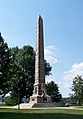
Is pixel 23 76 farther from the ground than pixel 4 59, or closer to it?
farther from the ground

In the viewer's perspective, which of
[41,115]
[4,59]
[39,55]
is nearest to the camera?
[41,115]

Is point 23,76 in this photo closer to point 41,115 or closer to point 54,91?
point 54,91

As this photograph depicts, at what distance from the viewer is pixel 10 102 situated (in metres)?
72.8

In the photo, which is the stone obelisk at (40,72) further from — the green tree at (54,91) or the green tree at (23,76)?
the green tree at (54,91)

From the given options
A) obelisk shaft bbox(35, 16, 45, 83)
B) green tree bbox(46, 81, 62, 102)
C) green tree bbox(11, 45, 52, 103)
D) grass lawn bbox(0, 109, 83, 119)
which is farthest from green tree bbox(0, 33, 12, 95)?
green tree bbox(46, 81, 62, 102)

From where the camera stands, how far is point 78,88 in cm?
7969

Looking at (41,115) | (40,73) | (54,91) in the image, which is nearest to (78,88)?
(54,91)

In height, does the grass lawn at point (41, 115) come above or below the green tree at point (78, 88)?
below

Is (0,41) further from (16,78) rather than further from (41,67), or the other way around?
(16,78)

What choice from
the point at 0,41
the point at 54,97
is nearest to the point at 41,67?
the point at 0,41

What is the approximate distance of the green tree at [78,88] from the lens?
→ 79.4m

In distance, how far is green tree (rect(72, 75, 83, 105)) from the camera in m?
79.4

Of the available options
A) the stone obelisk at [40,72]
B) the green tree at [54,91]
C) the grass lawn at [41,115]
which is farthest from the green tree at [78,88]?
the grass lawn at [41,115]

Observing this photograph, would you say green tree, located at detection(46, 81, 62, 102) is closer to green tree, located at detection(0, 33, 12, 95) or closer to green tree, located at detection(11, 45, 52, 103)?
green tree, located at detection(11, 45, 52, 103)
